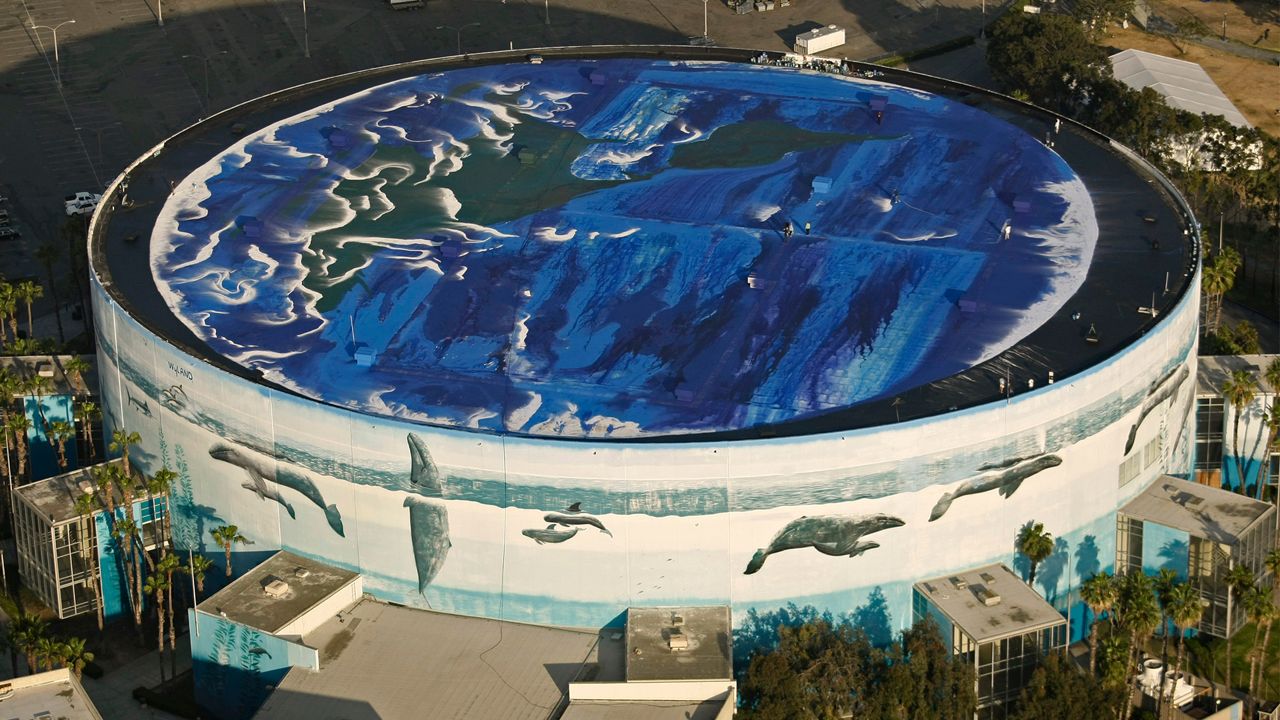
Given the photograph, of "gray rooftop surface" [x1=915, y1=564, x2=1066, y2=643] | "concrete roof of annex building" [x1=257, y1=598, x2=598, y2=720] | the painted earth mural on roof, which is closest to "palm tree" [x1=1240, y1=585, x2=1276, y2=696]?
"gray rooftop surface" [x1=915, y1=564, x2=1066, y2=643]

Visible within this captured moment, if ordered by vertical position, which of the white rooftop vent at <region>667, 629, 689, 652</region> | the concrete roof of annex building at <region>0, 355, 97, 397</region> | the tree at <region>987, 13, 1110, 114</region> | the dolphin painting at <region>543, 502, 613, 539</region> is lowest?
the white rooftop vent at <region>667, 629, 689, 652</region>

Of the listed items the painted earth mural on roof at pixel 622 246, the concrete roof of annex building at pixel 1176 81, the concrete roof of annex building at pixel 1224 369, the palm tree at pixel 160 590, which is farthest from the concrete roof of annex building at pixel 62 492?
the concrete roof of annex building at pixel 1176 81

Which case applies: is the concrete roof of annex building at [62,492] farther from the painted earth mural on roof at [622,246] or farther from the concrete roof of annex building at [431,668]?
the concrete roof of annex building at [431,668]

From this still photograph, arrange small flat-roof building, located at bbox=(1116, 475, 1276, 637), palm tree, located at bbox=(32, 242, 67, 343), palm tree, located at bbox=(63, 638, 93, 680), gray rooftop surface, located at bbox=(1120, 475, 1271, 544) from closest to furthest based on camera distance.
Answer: palm tree, located at bbox=(63, 638, 93, 680), small flat-roof building, located at bbox=(1116, 475, 1276, 637), gray rooftop surface, located at bbox=(1120, 475, 1271, 544), palm tree, located at bbox=(32, 242, 67, 343)

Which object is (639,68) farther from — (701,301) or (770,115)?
(701,301)

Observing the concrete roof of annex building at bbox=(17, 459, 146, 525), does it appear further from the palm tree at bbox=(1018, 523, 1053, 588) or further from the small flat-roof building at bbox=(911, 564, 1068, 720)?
the palm tree at bbox=(1018, 523, 1053, 588)

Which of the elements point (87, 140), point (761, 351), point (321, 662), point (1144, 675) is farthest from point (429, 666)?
point (87, 140)
